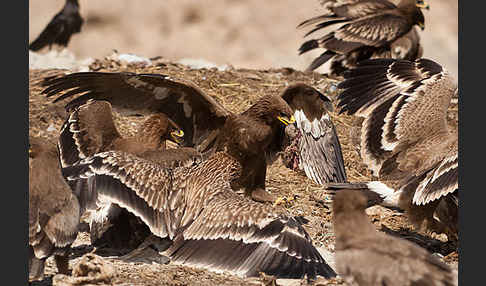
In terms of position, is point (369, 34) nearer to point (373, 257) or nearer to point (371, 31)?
point (371, 31)

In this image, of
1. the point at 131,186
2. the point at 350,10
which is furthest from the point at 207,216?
the point at 350,10

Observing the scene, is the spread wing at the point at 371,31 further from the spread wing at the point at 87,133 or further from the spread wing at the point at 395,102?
the spread wing at the point at 87,133

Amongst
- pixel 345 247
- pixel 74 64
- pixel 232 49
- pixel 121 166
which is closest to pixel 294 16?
pixel 232 49

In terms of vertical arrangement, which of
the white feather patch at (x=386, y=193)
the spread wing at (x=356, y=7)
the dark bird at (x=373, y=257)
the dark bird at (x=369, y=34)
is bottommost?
the dark bird at (x=373, y=257)

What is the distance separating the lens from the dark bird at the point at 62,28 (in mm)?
14227

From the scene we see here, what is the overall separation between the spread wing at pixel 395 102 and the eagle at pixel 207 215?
150 cm

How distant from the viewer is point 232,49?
16.7m

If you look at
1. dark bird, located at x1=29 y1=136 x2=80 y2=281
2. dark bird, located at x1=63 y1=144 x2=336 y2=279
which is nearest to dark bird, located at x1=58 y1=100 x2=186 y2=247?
dark bird, located at x1=63 y1=144 x2=336 y2=279

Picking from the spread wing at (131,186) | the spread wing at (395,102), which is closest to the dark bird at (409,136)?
the spread wing at (395,102)

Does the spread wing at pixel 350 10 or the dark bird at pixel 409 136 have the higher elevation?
the spread wing at pixel 350 10

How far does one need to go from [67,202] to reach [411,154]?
3.00 m

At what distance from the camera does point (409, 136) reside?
6891 mm

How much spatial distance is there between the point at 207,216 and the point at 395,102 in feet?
8.19

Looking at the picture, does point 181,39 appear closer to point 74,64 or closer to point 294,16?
point 294,16
